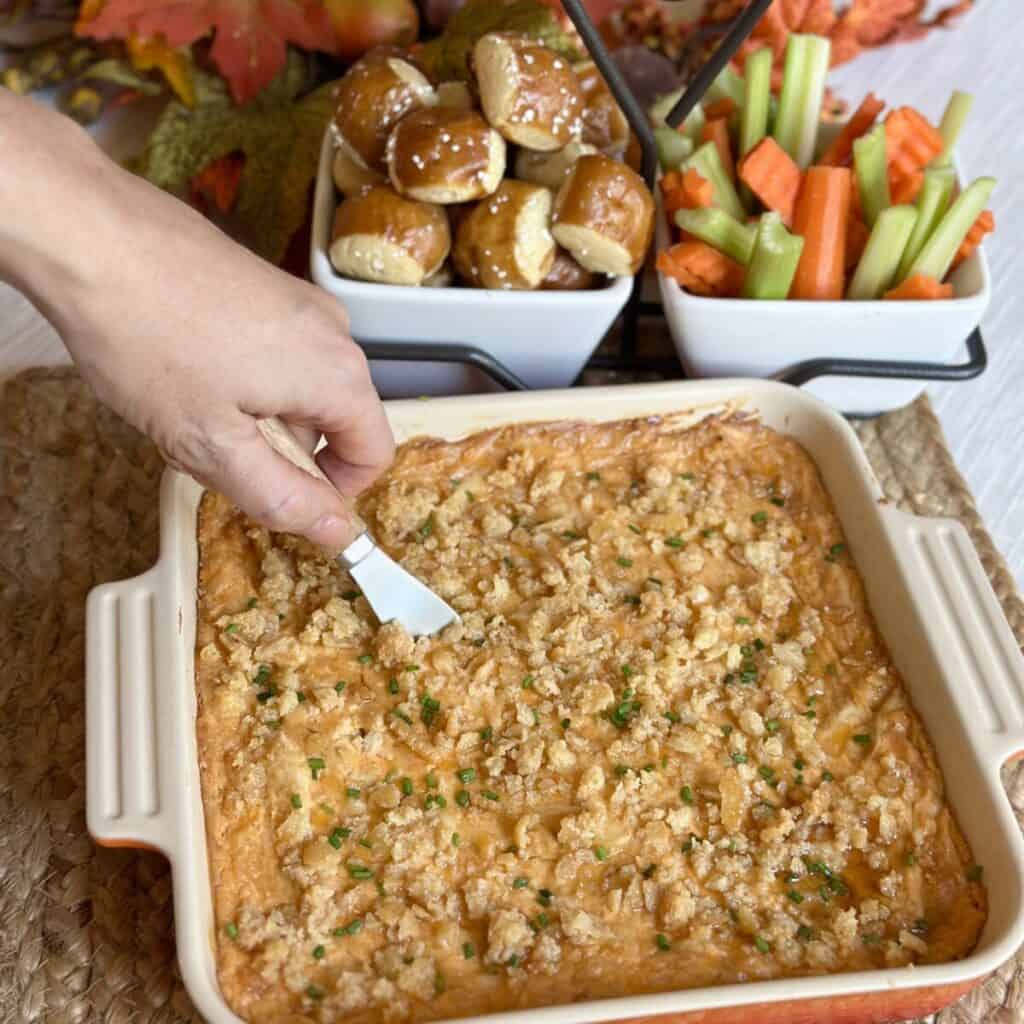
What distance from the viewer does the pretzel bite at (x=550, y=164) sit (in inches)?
55.1

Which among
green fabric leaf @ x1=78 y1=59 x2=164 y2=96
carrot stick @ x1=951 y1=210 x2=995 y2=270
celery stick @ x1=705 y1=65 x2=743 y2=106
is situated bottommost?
green fabric leaf @ x1=78 y1=59 x2=164 y2=96

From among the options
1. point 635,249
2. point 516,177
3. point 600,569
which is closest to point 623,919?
point 600,569

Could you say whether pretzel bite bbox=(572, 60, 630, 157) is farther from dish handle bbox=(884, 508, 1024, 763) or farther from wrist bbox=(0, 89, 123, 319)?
wrist bbox=(0, 89, 123, 319)

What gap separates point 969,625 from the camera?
1.18 metres

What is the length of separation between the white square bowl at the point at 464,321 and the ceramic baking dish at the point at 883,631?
10cm

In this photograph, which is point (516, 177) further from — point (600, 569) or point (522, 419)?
point (600, 569)

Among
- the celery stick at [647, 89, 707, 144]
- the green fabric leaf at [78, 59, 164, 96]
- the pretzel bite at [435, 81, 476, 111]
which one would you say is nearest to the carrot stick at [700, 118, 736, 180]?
the celery stick at [647, 89, 707, 144]

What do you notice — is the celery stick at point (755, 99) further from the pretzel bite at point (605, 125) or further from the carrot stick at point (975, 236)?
the carrot stick at point (975, 236)

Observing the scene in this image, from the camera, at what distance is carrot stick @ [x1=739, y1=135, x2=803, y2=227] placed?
4.79 ft

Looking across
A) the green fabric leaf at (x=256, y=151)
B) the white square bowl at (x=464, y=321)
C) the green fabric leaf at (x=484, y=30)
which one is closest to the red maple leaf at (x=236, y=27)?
the green fabric leaf at (x=256, y=151)

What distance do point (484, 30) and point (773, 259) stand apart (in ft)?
1.98

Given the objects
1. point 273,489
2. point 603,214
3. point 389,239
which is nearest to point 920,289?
point 603,214

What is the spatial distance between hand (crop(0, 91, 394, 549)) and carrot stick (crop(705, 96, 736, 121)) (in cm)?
82

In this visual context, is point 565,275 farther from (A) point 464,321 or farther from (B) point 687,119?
(B) point 687,119
